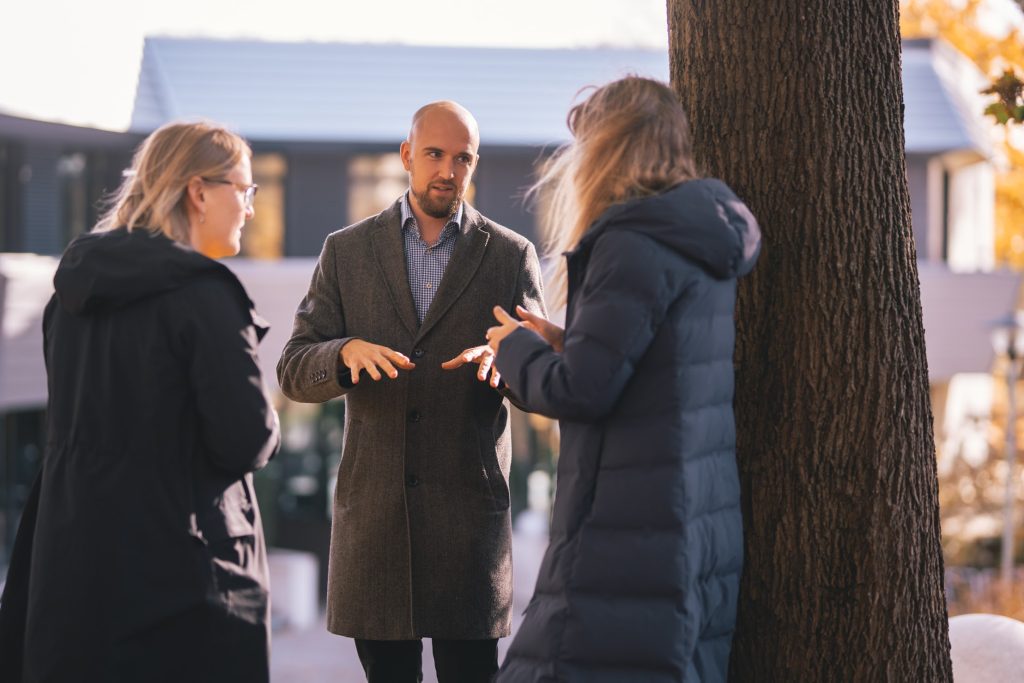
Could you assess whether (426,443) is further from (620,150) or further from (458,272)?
(620,150)

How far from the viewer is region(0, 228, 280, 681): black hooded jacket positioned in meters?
3.14

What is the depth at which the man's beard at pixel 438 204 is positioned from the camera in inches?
155

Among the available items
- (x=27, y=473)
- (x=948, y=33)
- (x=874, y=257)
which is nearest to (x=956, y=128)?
(x=948, y=33)

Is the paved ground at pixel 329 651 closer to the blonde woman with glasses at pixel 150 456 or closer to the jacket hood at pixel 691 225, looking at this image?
the blonde woman with glasses at pixel 150 456

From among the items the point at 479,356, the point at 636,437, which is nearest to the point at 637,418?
the point at 636,437

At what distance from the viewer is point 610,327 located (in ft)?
9.46

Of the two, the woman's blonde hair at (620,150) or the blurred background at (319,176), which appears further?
the blurred background at (319,176)

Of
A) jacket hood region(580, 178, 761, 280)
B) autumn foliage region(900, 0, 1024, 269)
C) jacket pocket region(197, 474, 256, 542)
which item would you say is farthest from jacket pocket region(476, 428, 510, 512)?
autumn foliage region(900, 0, 1024, 269)

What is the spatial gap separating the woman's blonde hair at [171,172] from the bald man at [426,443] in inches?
27.1

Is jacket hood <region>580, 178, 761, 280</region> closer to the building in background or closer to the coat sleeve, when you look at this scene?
the coat sleeve

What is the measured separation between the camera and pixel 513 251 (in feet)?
13.2

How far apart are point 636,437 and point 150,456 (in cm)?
114

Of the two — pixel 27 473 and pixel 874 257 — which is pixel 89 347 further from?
pixel 27 473

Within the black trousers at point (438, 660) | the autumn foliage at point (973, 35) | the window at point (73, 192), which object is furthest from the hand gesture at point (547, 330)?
the autumn foliage at point (973, 35)
